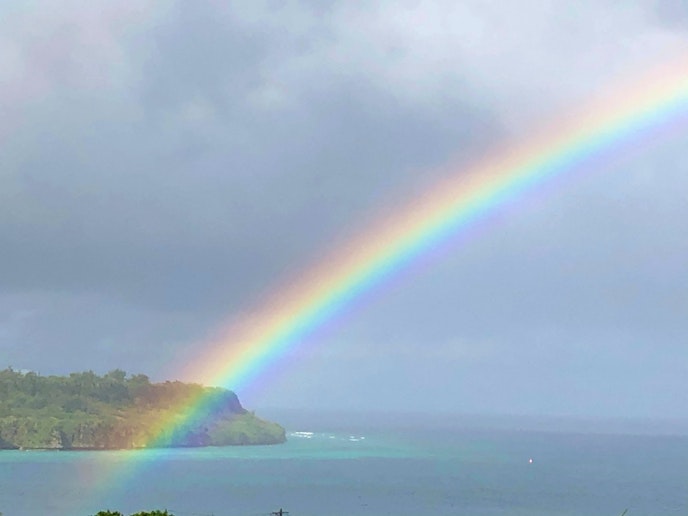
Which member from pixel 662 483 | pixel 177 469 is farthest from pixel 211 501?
pixel 662 483

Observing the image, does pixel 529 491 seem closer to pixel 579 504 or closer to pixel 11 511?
pixel 579 504

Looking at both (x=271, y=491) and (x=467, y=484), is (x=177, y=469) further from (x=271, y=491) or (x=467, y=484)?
(x=467, y=484)

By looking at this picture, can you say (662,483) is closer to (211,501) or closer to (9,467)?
(211,501)

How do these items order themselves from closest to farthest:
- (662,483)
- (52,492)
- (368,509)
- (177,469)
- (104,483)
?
(368,509)
(52,492)
(104,483)
(662,483)
(177,469)

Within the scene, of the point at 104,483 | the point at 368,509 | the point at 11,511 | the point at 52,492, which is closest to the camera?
the point at 11,511

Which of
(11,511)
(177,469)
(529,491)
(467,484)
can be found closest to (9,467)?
(177,469)

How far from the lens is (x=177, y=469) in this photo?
607 feet

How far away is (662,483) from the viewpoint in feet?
570

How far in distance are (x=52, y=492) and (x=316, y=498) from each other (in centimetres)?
4242

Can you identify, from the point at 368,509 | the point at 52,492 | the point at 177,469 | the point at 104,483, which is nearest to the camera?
the point at 368,509

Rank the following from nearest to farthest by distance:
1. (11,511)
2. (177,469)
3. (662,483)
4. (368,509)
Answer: (11,511) < (368,509) < (662,483) < (177,469)

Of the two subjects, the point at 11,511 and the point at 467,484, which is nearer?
the point at 11,511

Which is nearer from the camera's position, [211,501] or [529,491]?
[211,501]

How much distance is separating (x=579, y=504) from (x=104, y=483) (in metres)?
80.6
